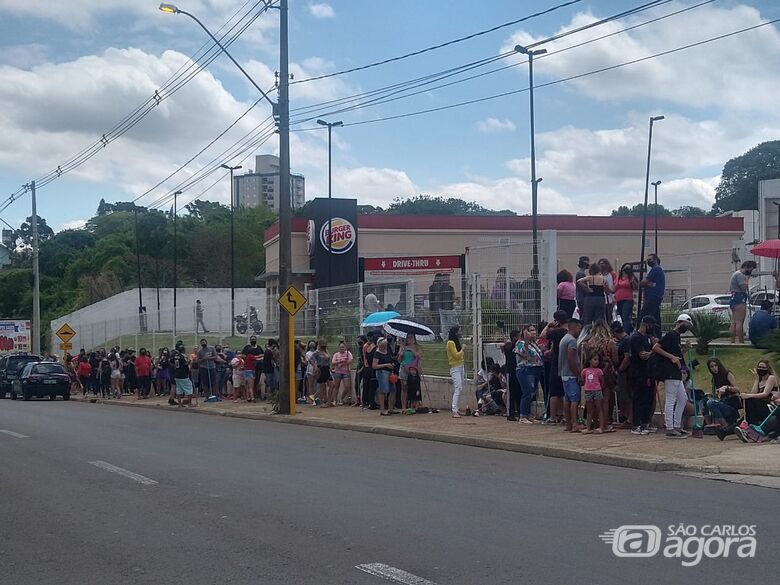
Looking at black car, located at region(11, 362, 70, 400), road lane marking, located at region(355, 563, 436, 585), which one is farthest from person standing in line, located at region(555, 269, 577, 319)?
black car, located at region(11, 362, 70, 400)

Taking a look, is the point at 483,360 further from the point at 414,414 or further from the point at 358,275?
the point at 358,275

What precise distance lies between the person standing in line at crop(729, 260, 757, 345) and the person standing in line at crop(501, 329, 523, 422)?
4.71m

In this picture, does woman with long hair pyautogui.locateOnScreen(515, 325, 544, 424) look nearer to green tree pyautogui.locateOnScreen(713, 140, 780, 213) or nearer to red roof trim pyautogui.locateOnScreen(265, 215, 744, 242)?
red roof trim pyautogui.locateOnScreen(265, 215, 744, 242)

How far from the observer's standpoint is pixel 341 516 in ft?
29.7

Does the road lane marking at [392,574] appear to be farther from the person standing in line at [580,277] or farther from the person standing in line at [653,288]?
the person standing in line at [653,288]

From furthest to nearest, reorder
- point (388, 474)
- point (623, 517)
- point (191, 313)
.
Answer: point (191, 313) → point (388, 474) → point (623, 517)

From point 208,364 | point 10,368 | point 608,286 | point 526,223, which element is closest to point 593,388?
point 608,286

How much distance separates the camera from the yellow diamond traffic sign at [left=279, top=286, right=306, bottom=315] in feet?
70.4

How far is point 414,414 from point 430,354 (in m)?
1.79

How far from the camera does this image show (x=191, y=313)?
117 ft

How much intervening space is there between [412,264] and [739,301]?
105 ft

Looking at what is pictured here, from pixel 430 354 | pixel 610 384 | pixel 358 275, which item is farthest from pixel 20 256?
pixel 610 384

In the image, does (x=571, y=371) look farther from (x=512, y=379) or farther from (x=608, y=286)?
(x=608, y=286)

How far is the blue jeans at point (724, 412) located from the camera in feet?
45.0
